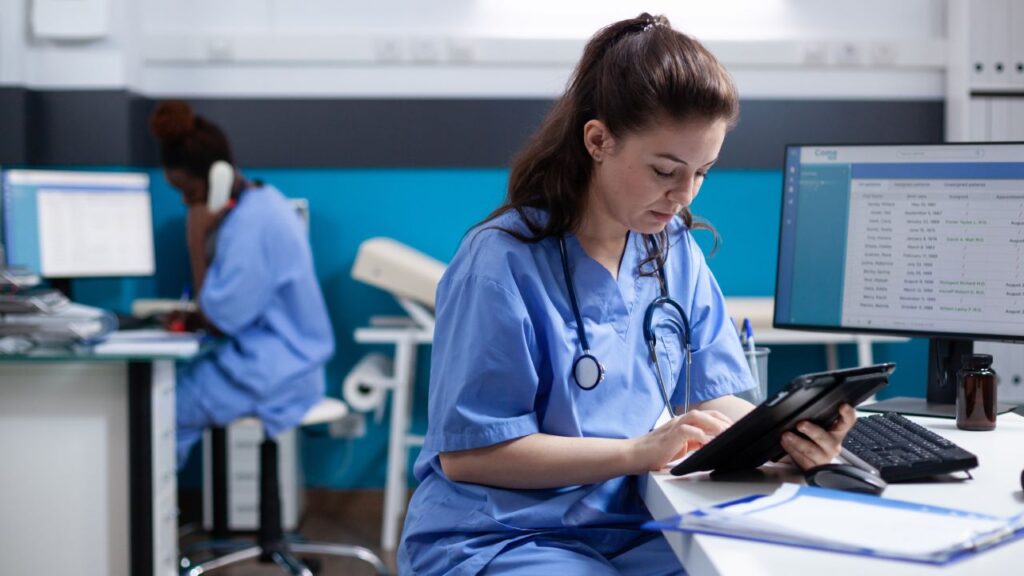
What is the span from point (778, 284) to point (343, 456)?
2.18 meters

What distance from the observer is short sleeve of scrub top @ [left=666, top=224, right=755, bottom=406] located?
152cm

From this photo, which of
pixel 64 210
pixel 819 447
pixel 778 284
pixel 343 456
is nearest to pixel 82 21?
pixel 64 210

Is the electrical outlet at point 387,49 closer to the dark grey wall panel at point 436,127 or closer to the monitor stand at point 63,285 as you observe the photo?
the dark grey wall panel at point 436,127

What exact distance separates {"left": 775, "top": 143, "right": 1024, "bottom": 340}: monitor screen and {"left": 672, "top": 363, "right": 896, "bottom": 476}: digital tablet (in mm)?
488

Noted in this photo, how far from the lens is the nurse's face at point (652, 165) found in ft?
4.40

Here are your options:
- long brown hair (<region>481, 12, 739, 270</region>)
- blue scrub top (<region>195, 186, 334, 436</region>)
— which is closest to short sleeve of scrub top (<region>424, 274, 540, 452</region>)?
long brown hair (<region>481, 12, 739, 270</region>)

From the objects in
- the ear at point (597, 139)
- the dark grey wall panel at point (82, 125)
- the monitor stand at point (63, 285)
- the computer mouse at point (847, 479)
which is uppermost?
the dark grey wall panel at point (82, 125)

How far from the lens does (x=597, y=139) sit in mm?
1402

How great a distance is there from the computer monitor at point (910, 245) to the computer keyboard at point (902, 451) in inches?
11.1

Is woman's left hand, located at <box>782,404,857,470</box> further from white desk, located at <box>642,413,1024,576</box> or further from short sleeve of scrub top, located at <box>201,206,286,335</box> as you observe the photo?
short sleeve of scrub top, located at <box>201,206,286,335</box>

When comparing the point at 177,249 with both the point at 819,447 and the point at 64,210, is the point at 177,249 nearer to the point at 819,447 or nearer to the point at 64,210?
the point at 64,210

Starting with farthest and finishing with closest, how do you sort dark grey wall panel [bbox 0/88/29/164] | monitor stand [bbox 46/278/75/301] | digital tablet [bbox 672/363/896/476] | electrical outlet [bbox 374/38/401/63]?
electrical outlet [bbox 374/38/401/63] < dark grey wall panel [bbox 0/88/29/164] < monitor stand [bbox 46/278/75/301] < digital tablet [bbox 672/363/896/476]

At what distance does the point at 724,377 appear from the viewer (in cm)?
152

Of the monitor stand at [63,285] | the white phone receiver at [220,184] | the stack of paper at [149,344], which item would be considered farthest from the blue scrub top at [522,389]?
the monitor stand at [63,285]
